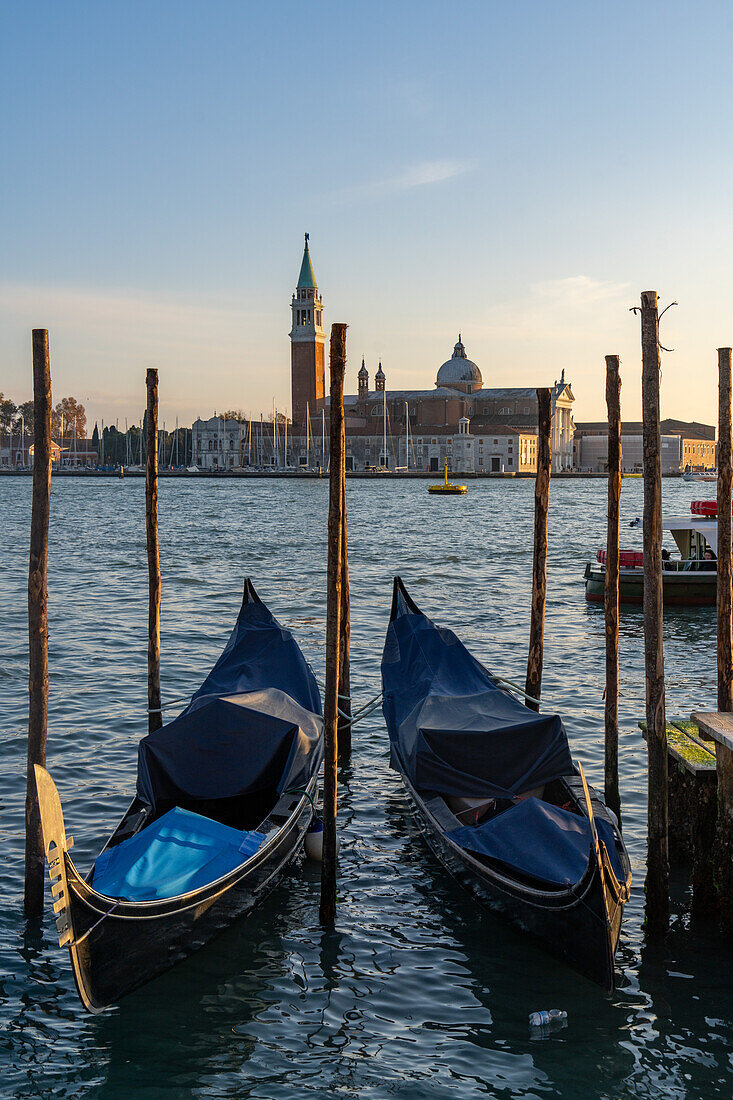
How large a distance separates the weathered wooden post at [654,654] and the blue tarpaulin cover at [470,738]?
836 mm

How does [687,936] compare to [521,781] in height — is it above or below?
below

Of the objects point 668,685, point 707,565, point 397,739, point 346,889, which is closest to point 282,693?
point 397,739

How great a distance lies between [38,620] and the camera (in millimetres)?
5211

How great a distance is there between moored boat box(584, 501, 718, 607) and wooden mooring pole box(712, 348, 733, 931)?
1038cm

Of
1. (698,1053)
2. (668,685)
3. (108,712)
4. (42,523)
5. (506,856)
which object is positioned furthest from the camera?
(668,685)

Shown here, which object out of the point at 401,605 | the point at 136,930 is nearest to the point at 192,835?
the point at 136,930

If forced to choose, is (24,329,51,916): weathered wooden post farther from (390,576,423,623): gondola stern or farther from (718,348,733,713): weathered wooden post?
(390,576,423,623): gondola stern

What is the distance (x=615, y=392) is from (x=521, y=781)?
2765 mm

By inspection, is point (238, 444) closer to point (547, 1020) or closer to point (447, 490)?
point (447, 490)

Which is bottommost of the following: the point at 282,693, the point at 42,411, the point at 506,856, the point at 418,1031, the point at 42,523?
the point at 418,1031

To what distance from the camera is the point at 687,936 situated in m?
5.09

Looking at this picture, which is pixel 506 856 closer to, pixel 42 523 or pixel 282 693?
pixel 282 693

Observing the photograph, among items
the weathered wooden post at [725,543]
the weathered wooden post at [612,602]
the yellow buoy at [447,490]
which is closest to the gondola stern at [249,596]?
the weathered wooden post at [612,602]

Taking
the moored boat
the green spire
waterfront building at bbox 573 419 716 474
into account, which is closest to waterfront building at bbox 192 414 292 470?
the green spire
